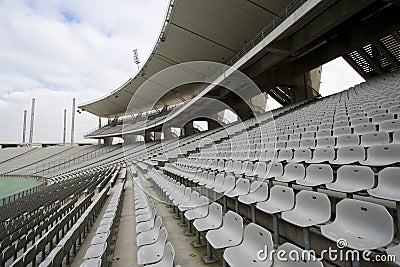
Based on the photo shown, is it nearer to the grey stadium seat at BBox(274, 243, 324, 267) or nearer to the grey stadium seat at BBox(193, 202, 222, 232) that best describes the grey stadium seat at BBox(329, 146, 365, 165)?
the grey stadium seat at BBox(193, 202, 222, 232)

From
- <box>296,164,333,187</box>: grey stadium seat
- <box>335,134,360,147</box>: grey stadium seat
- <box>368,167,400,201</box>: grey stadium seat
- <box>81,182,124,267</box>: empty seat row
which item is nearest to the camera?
<box>368,167,400,201</box>: grey stadium seat

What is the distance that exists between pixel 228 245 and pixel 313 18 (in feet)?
36.9

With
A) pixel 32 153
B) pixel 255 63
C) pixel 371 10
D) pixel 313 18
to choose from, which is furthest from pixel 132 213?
pixel 32 153

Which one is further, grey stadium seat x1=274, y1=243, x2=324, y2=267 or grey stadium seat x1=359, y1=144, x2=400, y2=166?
grey stadium seat x1=359, y1=144, x2=400, y2=166

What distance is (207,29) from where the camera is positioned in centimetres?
1530

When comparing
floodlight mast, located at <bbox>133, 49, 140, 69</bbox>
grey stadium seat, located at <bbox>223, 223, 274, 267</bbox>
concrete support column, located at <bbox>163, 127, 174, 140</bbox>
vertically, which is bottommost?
grey stadium seat, located at <bbox>223, 223, 274, 267</bbox>

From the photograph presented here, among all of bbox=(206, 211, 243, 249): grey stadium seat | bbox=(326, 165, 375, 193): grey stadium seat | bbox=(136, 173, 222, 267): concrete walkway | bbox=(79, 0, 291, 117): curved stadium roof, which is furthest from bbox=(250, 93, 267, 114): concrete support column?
bbox=(206, 211, 243, 249): grey stadium seat

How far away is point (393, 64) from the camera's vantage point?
15438 millimetres

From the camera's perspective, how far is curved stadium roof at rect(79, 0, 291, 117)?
1284 centimetres

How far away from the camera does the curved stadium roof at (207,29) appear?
1284 cm

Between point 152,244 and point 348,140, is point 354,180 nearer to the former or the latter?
point 348,140

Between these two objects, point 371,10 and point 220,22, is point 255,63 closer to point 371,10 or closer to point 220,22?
point 220,22

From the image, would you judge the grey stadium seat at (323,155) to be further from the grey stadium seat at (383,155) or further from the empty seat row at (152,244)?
the empty seat row at (152,244)

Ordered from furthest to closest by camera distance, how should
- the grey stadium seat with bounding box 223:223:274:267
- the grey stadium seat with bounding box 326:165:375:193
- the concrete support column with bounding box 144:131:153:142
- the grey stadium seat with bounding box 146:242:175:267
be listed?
the concrete support column with bounding box 144:131:153:142, the grey stadium seat with bounding box 326:165:375:193, the grey stadium seat with bounding box 146:242:175:267, the grey stadium seat with bounding box 223:223:274:267
